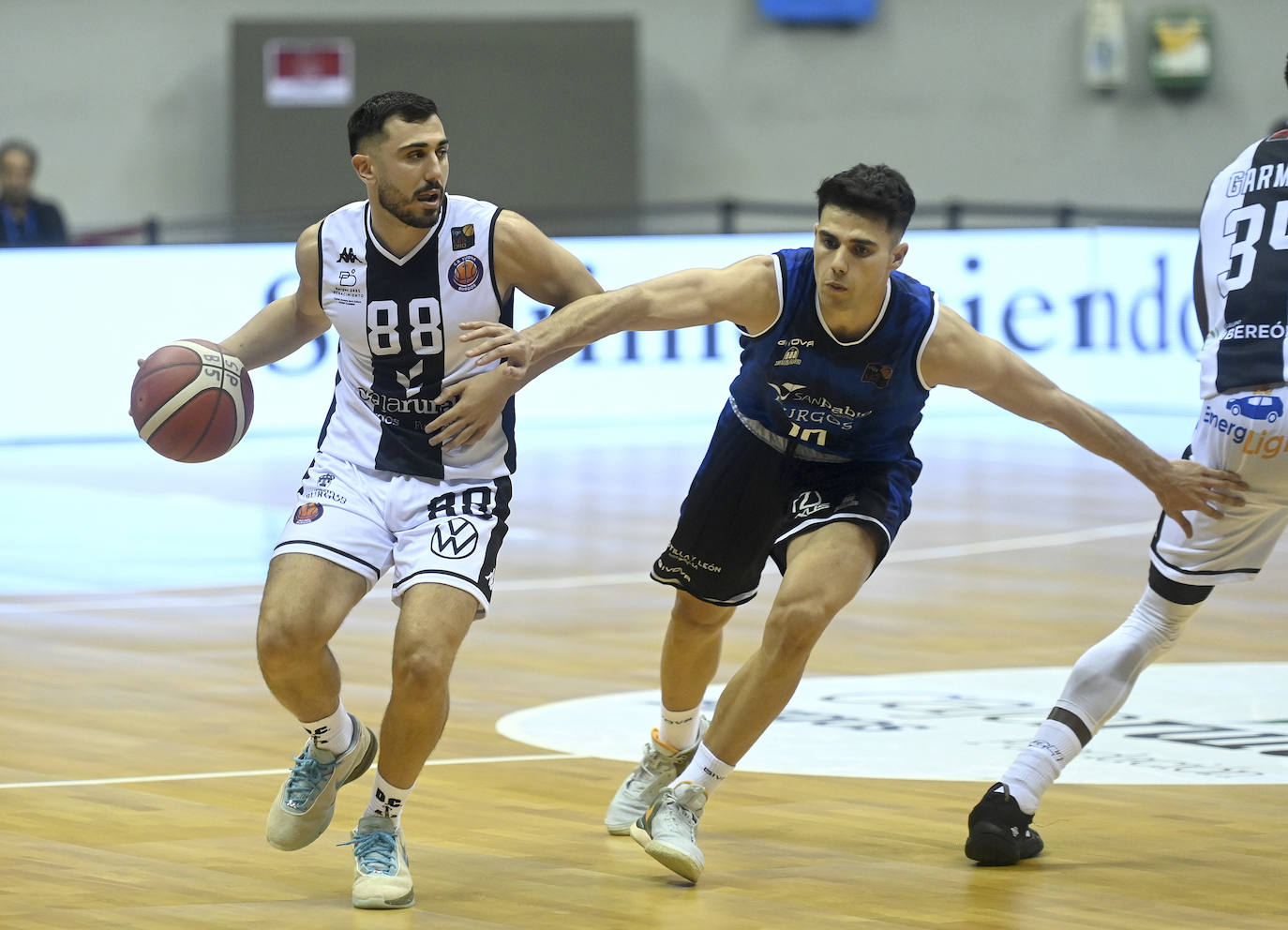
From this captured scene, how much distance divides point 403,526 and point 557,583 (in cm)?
495

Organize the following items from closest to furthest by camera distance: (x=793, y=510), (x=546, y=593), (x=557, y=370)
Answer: (x=793, y=510) → (x=546, y=593) → (x=557, y=370)

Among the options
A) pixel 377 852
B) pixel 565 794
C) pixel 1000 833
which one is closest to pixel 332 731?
pixel 377 852

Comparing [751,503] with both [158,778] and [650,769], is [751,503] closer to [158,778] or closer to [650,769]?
[650,769]

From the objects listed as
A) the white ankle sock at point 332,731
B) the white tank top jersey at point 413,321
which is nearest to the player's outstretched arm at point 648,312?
the white tank top jersey at point 413,321

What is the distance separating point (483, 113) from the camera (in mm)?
22500

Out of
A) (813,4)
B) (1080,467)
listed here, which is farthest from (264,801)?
(813,4)

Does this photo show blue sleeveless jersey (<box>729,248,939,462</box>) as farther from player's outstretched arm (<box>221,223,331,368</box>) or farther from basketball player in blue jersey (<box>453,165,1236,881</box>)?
player's outstretched arm (<box>221,223,331,368</box>)

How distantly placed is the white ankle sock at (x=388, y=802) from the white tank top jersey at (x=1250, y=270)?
2.22 m

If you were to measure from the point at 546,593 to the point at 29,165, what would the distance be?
7.20 metres

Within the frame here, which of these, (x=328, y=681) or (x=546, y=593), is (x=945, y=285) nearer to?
(x=546, y=593)

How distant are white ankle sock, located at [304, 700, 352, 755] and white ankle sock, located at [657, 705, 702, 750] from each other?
95 cm

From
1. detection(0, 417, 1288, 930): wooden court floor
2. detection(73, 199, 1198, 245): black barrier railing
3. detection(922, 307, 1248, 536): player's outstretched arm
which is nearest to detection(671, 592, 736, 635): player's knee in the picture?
detection(0, 417, 1288, 930): wooden court floor

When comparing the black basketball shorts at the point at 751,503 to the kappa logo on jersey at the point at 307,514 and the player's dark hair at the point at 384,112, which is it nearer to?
the kappa logo on jersey at the point at 307,514

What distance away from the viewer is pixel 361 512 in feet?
17.5
